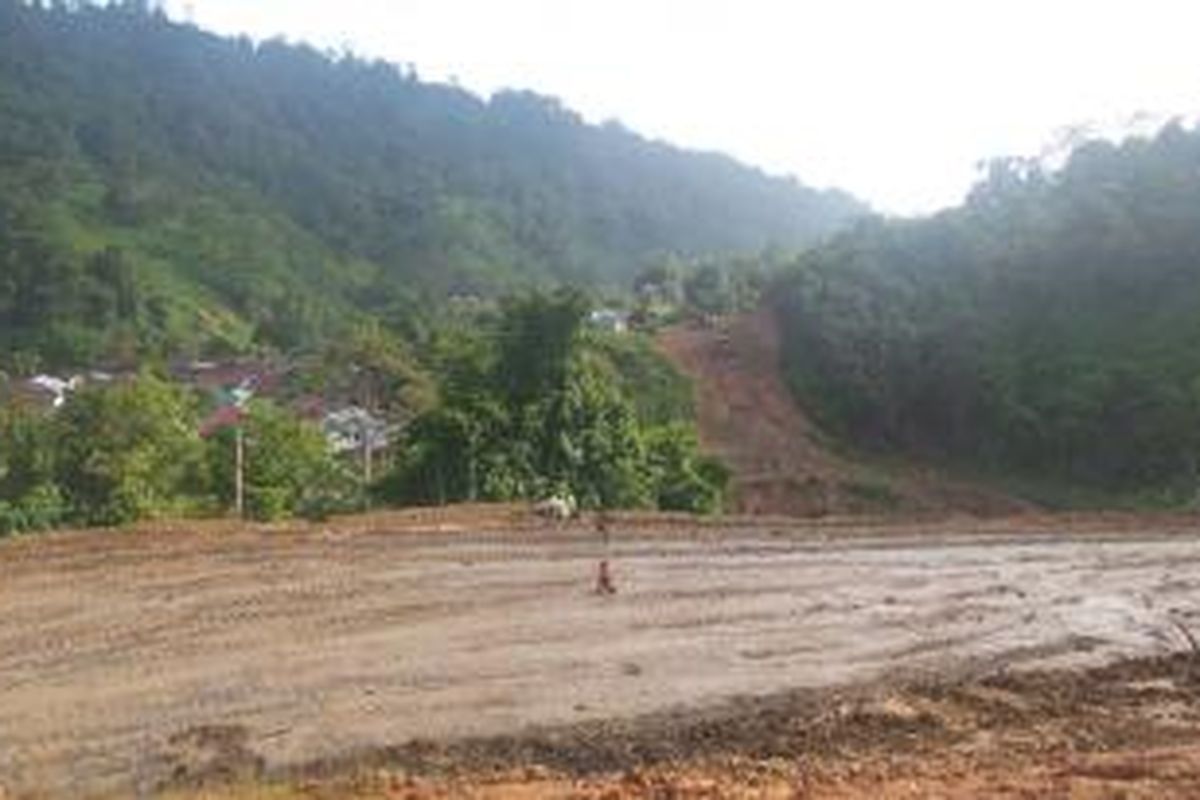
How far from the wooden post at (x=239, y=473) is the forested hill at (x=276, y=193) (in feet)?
147

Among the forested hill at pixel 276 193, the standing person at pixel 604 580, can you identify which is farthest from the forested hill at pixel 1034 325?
the forested hill at pixel 276 193

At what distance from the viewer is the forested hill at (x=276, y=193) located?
94.4 metres

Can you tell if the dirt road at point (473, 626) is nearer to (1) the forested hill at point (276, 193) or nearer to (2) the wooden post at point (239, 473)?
(2) the wooden post at point (239, 473)

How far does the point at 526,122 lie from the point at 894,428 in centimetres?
11153

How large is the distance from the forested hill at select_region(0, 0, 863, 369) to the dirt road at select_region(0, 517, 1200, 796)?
62980mm

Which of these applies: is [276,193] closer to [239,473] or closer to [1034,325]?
[1034,325]

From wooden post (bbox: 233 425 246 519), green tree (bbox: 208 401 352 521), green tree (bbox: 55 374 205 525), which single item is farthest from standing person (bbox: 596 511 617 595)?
green tree (bbox: 55 374 205 525)

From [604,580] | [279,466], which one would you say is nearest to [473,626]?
[604,580]

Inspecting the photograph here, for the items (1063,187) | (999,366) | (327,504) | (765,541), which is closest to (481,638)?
(765,541)

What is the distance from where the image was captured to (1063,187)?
5731 cm

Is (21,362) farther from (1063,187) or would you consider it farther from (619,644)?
(619,644)

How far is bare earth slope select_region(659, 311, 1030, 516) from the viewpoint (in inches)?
1732

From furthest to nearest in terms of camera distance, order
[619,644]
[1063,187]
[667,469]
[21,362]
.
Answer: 1. [21,362]
2. [1063,187]
3. [667,469]
4. [619,644]

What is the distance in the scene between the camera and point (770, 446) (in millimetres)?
49812
